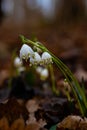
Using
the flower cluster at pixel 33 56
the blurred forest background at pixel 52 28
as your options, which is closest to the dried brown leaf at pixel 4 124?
the flower cluster at pixel 33 56

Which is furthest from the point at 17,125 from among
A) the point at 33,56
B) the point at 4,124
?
the point at 33,56

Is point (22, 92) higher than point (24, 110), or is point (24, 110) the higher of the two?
point (22, 92)

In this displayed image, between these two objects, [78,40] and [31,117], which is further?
[78,40]

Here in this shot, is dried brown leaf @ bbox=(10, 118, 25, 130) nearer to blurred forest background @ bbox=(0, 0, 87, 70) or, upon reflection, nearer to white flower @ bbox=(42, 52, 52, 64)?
white flower @ bbox=(42, 52, 52, 64)

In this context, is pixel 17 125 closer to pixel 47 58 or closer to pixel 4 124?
pixel 4 124

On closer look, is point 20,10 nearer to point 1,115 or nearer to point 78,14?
point 78,14

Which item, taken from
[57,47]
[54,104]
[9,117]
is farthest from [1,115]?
[57,47]

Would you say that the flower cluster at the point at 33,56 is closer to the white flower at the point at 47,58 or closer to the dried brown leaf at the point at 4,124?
the white flower at the point at 47,58

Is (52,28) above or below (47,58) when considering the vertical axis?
above
